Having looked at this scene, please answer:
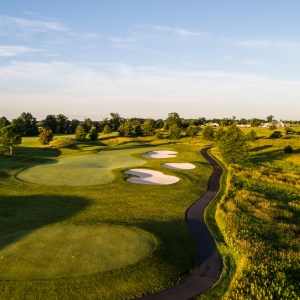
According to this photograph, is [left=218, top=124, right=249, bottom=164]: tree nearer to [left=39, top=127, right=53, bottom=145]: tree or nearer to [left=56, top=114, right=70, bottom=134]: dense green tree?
[left=39, top=127, right=53, bottom=145]: tree

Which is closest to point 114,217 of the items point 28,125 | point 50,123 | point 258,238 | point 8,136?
point 258,238

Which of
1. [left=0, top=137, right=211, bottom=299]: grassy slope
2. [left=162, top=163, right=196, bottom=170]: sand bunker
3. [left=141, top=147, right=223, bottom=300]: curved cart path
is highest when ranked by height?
[left=162, top=163, right=196, bottom=170]: sand bunker

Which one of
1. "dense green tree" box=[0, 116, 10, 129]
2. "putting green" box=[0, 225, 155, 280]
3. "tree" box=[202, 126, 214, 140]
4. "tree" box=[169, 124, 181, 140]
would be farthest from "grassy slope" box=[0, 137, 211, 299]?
"dense green tree" box=[0, 116, 10, 129]

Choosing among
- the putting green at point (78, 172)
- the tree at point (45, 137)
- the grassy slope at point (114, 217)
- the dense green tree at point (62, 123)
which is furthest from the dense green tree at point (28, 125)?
the grassy slope at point (114, 217)

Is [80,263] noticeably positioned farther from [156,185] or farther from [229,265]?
[156,185]

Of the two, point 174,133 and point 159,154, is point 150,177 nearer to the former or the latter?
point 159,154

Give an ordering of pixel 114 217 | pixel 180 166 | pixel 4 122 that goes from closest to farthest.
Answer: pixel 114 217, pixel 180 166, pixel 4 122

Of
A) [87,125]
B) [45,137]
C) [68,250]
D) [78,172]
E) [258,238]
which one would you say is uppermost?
[87,125]
